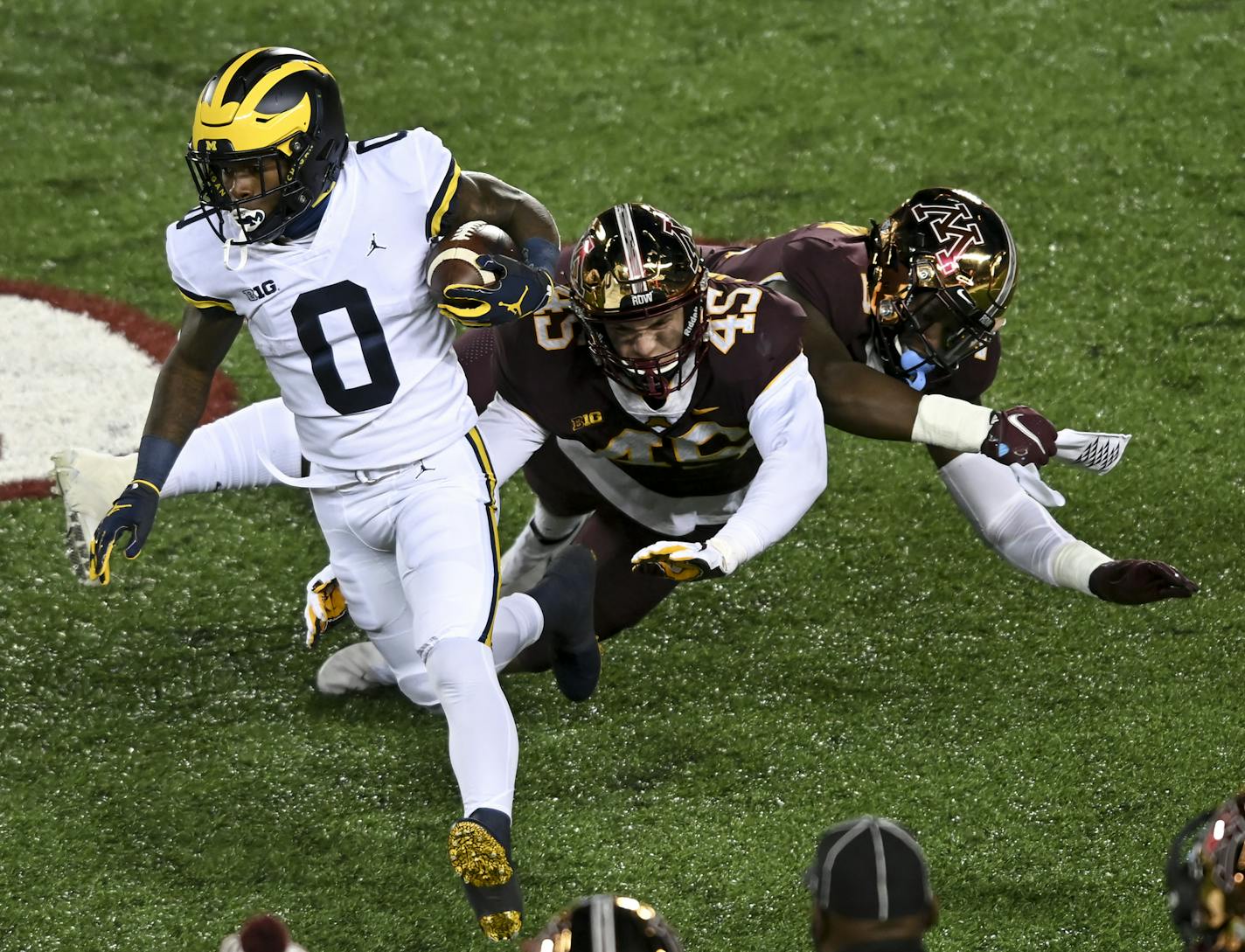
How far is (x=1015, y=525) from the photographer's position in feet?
13.8

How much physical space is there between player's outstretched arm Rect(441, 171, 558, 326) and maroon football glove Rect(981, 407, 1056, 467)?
1.05 meters

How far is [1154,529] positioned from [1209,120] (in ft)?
8.54

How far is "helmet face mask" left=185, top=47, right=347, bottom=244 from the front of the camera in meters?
3.59

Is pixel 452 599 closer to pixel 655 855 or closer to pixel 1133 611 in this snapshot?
pixel 655 855

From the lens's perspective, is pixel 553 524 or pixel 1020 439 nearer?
pixel 1020 439

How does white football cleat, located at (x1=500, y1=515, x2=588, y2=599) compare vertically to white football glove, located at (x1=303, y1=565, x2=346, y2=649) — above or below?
below

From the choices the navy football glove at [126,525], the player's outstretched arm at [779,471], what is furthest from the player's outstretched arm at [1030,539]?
the navy football glove at [126,525]

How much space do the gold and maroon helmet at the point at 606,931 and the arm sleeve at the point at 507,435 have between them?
6.99 ft

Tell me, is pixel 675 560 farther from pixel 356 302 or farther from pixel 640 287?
pixel 356 302

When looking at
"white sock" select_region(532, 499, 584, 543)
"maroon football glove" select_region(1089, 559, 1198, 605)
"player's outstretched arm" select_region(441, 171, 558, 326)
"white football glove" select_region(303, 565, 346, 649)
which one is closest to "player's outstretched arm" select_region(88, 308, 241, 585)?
"white football glove" select_region(303, 565, 346, 649)

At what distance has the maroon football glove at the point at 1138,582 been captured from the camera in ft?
12.3

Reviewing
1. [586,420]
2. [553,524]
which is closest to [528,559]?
[553,524]

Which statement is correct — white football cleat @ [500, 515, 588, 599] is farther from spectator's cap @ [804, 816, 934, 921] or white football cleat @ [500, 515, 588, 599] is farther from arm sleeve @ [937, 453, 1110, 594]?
spectator's cap @ [804, 816, 934, 921]

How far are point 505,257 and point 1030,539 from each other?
1509mm
